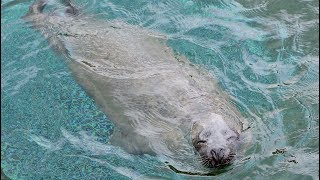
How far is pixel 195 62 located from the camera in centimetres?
774

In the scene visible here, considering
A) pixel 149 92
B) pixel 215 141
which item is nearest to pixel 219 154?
pixel 215 141

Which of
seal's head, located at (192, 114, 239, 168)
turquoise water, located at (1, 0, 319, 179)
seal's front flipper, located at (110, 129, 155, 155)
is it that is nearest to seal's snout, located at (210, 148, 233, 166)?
seal's head, located at (192, 114, 239, 168)

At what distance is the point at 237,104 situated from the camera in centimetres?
698

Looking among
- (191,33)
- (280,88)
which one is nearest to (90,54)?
(191,33)

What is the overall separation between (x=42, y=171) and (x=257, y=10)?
14.2 feet

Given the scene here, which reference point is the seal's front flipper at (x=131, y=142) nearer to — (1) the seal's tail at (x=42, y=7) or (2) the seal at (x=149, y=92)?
(2) the seal at (x=149, y=92)

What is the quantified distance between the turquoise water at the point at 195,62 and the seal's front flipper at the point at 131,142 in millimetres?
97

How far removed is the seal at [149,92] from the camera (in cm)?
628

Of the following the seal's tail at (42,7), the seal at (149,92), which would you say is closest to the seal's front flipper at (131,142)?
the seal at (149,92)

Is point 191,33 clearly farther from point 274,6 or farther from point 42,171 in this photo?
point 42,171

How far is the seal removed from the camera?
247 inches

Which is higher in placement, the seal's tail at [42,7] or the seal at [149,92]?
the seal's tail at [42,7]

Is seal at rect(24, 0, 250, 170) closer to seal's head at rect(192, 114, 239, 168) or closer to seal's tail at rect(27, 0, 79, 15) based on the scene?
seal's head at rect(192, 114, 239, 168)

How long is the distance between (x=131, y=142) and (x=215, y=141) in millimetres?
1146
